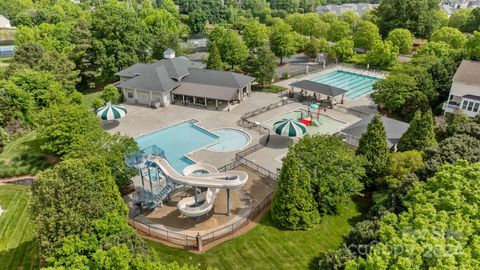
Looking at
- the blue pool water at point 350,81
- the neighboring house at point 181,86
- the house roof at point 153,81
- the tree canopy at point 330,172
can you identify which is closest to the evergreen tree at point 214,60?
the neighboring house at point 181,86

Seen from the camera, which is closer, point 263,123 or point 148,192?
point 148,192

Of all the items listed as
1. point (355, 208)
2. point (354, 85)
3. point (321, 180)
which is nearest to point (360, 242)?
point (321, 180)

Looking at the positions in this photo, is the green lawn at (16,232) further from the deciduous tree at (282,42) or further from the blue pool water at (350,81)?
the deciduous tree at (282,42)

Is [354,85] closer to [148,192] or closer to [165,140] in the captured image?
[165,140]

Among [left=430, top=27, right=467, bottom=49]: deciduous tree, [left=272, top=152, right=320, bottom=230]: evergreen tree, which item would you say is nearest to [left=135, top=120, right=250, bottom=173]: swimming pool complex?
[left=272, top=152, right=320, bottom=230]: evergreen tree

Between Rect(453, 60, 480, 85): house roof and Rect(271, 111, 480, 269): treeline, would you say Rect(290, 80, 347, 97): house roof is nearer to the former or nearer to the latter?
Rect(453, 60, 480, 85): house roof

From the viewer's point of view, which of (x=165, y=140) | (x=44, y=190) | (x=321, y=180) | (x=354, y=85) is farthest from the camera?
(x=354, y=85)

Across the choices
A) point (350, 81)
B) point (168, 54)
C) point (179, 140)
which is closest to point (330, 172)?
point (179, 140)

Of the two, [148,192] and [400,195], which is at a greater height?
[400,195]
